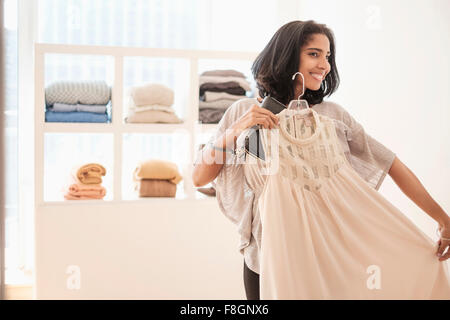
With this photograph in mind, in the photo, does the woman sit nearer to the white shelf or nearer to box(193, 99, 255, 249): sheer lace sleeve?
box(193, 99, 255, 249): sheer lace sleeve

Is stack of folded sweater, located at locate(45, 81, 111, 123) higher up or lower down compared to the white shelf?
higher up

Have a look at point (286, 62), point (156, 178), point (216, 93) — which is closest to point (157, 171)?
point (156, 178)

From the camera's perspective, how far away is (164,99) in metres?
2.49

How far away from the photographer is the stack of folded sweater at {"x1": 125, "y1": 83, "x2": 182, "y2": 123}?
246 centimetres

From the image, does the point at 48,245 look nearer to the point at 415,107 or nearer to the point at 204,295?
the point at 204,295

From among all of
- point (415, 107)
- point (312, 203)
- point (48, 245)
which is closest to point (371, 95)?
point (415, 107)

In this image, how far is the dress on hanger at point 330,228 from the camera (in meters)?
1.13

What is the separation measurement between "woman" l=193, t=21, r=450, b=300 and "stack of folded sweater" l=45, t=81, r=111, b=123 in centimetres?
123

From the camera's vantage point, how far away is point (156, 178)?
2498 millimetres

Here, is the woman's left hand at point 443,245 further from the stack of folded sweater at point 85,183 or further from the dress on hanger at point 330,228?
the stack of folded sweater at point 85,183

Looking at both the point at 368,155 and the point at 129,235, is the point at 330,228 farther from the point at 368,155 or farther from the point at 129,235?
the point at 129,235

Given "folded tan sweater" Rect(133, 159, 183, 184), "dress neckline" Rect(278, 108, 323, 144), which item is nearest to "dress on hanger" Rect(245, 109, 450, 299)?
"dress neckline" Rect(278, 108, 323, 144)

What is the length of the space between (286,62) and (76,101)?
1.44 metres

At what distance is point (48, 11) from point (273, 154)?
243cm
